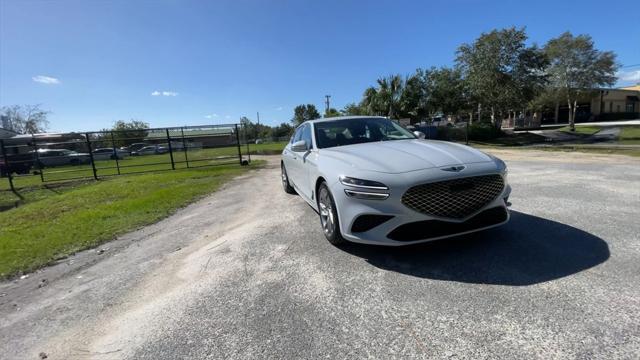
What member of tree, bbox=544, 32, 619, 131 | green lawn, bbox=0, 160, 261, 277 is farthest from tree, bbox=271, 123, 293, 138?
green lawn, bbox=0, 160, 261, 277

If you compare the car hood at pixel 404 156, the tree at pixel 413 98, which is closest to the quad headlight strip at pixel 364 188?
the car hood at pixel 404 156

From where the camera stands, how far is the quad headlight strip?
10.0 feet

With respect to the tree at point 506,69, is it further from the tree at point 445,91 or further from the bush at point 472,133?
the tree at point 445,91

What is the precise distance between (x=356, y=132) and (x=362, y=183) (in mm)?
1926

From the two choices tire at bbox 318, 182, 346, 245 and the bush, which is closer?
tire at bbox 318, 182, 346, 245

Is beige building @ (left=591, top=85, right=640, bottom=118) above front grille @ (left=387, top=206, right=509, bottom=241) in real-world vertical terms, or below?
above

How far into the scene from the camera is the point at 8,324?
2.92 meters

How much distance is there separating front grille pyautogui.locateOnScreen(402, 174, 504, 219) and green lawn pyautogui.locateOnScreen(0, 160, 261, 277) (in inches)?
185

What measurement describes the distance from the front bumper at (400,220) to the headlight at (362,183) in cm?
6

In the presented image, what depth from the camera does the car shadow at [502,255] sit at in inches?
114

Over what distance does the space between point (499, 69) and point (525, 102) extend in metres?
3.84

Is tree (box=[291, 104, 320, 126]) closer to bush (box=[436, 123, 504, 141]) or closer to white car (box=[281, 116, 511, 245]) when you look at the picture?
bush (box=[436, 123, 504, 141])

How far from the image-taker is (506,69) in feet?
93.8

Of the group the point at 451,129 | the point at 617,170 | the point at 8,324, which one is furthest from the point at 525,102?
the point at 8,324
